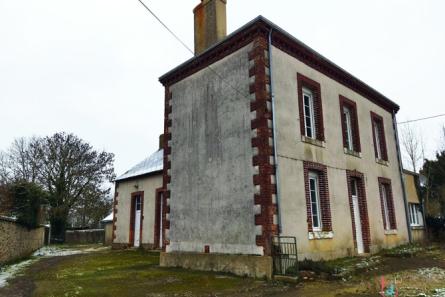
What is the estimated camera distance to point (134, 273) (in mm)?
9758

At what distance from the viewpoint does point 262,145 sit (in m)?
9.04

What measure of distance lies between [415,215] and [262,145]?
1197cm

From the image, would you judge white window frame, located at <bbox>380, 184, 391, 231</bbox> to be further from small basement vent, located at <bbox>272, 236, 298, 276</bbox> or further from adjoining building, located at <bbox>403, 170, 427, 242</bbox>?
small basement vent, located at <bbox>272, 236, 298, 276</bbox>

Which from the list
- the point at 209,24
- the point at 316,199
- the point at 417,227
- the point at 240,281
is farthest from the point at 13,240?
the point at 417,227

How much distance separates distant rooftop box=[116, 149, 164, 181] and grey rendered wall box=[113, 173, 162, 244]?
0.93 feet

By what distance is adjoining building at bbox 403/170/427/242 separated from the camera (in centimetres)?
1647

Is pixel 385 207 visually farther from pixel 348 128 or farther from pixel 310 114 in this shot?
pixel 310 114

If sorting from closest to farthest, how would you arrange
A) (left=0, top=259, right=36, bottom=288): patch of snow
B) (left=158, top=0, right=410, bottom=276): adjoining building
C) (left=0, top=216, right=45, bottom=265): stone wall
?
(left=0, top=259, right=36, bottom=288): patch of snow, (left=158, top=0, right=410, bottom=276): adjoining building, (left=0, top=216, right=45, bottom=265): stone wall

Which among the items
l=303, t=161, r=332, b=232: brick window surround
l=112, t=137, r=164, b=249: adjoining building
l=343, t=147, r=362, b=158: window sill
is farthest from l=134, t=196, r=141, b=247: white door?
l=343, t=147, r=362, b=158: window sill

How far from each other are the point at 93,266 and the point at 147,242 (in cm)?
494

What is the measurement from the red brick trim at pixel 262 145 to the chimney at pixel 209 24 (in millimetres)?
2426

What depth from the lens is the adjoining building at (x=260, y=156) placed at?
9.09 m

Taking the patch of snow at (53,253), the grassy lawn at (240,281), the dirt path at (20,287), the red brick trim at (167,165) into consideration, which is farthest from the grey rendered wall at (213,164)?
the patch of snow at (53,253)

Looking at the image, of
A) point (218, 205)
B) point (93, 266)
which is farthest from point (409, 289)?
point (93, 266)
